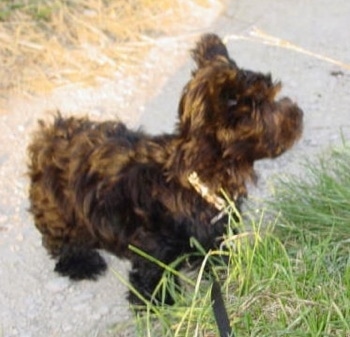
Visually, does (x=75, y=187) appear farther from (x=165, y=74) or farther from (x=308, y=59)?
(x=308, y=59)

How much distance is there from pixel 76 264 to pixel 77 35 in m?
2.67

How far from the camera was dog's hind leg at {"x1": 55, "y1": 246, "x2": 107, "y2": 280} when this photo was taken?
15.3 ft

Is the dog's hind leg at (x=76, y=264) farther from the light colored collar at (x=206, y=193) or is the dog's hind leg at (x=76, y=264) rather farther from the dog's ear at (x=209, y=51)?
the dog's ear at (x=209, y=51)

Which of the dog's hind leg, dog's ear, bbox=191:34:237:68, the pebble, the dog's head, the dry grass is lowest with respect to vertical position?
the pebble

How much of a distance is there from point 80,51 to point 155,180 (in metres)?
2.80

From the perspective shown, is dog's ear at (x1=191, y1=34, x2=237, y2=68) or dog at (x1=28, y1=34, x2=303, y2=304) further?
dog's ear at (x1=191, y1=34, x2=237, y2=68)

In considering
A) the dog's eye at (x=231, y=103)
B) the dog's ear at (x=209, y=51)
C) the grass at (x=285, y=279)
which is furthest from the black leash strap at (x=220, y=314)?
the dog's ear at (x=209, y=51)

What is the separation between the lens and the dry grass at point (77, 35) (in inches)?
253

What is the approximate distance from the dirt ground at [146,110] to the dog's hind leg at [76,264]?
0.04 metres

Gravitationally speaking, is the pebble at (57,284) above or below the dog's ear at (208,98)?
below

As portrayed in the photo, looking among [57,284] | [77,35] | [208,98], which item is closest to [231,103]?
[208,98]

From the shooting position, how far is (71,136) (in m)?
4.33

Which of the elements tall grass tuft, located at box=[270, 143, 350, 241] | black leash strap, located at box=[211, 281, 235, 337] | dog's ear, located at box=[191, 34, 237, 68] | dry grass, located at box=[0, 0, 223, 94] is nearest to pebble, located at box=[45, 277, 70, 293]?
tall grass tuft, located at box=[270, 143, 350, 241]

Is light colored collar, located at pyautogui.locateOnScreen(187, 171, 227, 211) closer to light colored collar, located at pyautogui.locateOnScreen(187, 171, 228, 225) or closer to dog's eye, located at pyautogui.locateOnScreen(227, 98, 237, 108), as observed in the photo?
light colored collar, located at pyautogui.locateOnScreen(187, 171, 228, 225)
